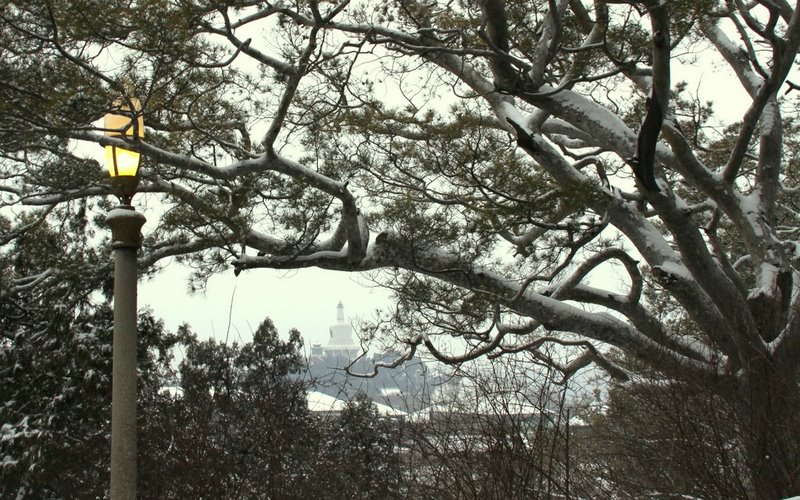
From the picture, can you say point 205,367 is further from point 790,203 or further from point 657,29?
point 790,203

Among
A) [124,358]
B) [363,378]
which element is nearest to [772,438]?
[124,358]

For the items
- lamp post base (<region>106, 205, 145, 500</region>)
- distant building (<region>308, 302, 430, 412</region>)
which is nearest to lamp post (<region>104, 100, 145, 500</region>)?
lamp post base (<region>106, 205, 145, 500</region>)

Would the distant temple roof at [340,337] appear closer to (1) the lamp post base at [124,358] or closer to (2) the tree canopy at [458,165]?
(2) the tree canopy at [458,165]

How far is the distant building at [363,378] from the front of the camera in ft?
13.6

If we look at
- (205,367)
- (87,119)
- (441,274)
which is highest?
(87,119)

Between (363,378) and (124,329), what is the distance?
10.9 ft

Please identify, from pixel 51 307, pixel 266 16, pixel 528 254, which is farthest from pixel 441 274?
pixel 51 307

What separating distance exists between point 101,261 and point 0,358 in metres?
2.47

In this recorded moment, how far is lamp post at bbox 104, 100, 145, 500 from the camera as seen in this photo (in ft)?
7.78

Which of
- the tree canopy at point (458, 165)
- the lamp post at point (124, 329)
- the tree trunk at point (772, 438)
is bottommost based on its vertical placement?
the tree trunk at point (772, 438)

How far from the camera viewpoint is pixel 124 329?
2.45 meters

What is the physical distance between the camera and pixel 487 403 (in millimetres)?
3260

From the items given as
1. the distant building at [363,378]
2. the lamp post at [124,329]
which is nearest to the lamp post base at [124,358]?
the lamp post at [124,329]

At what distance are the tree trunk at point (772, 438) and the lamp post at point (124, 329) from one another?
86.3 inches
